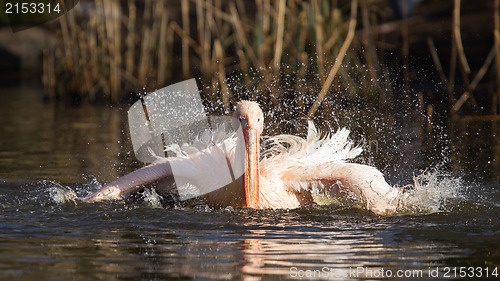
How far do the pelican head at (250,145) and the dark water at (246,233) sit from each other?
15 cm

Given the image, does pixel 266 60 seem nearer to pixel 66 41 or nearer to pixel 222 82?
pixel 222 82

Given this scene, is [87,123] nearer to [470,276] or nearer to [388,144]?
[388,144]

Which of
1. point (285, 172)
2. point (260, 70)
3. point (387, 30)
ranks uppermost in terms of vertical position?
point (387, 30)


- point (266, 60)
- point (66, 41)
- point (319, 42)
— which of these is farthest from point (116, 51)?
point (319, 42)

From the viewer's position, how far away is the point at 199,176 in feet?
16.5

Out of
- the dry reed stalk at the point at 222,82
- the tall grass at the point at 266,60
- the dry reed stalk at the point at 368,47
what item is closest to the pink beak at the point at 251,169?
the tall grass at the point at 266,60

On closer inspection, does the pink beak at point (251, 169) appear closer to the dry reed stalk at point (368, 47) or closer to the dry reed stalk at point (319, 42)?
the dry reed stalk at point (319, 42)

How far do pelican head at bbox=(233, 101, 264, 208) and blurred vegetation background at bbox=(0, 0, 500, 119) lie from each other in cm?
323

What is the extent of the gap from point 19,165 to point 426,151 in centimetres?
406

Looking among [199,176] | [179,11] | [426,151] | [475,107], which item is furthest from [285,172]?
[179,11]

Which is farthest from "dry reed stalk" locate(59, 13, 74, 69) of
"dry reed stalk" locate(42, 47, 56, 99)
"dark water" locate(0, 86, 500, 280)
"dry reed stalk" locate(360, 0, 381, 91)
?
"dry reed stalk" locate(360, 0, 381, 91)

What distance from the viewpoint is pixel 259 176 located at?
16.5ft

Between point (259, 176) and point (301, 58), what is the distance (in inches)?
193

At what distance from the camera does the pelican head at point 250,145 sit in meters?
4.88
